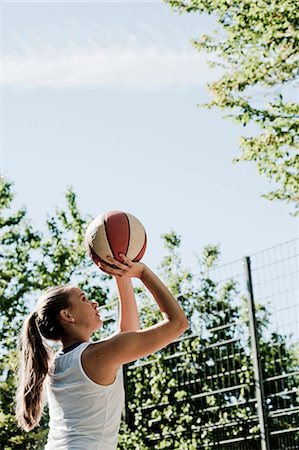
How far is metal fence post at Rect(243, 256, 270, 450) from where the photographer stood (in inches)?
280

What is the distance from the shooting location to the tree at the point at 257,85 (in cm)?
929

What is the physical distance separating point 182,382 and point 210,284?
93 cm

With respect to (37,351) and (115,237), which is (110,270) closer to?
(115,237)

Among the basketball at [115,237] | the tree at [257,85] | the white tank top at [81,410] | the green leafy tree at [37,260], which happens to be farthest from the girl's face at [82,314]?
the green leafy tree at [37,260]

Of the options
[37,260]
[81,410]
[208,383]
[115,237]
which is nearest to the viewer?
[81,410]

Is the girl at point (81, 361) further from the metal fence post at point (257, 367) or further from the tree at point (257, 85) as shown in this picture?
the tree at point (257, 85)

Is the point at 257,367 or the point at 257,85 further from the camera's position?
the point at 257,85

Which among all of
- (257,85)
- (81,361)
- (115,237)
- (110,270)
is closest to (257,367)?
(257,85)

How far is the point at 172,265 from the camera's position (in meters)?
20.1

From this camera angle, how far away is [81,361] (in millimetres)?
3012

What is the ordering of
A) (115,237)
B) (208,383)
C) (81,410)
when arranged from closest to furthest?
1. (81,410)
2. (115,237)
3. (208,383)

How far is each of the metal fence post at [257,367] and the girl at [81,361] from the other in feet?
13.6

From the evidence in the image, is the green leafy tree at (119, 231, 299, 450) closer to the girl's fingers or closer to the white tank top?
the girl's fingers

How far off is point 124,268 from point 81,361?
14.7 inches
